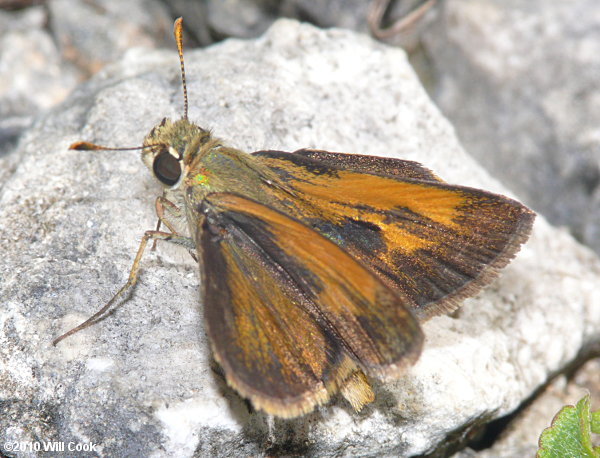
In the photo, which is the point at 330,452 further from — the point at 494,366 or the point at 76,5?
the point at 76,5

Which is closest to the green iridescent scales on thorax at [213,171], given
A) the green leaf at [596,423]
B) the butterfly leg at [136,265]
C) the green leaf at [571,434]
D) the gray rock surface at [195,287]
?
the butterfly leg at [136,265]

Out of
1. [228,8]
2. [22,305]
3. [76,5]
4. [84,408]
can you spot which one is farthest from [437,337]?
[76,5]

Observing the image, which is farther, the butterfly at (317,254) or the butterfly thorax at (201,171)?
the butterfly thorax at (201,171)

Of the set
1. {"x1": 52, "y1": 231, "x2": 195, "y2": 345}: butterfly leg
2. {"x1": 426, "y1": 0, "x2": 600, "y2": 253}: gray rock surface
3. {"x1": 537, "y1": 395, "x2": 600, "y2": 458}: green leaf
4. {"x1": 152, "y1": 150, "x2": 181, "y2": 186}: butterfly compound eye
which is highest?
{"x1": 426, "y1": 0, "x2": 600, "y2": 253}: gray rock surface

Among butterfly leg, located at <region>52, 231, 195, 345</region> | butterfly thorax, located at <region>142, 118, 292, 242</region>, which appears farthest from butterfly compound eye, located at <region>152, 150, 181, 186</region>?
butterfly leg, located at <region>52, 231, 195, 345</region>

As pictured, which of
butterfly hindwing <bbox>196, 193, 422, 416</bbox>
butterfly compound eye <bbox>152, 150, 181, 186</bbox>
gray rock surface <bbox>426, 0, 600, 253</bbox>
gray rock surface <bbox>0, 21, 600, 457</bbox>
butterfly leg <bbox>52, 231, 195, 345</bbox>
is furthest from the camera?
gray rock surface <bbox>426, 0, 600, 253</bbox>

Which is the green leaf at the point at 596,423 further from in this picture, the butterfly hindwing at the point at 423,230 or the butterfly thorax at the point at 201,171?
the butterfly thorax at the point at 201,171

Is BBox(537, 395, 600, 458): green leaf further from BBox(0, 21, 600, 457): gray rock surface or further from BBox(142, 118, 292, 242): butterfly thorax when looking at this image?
BBox(142, 118, 292, 242): butterfly thorax
